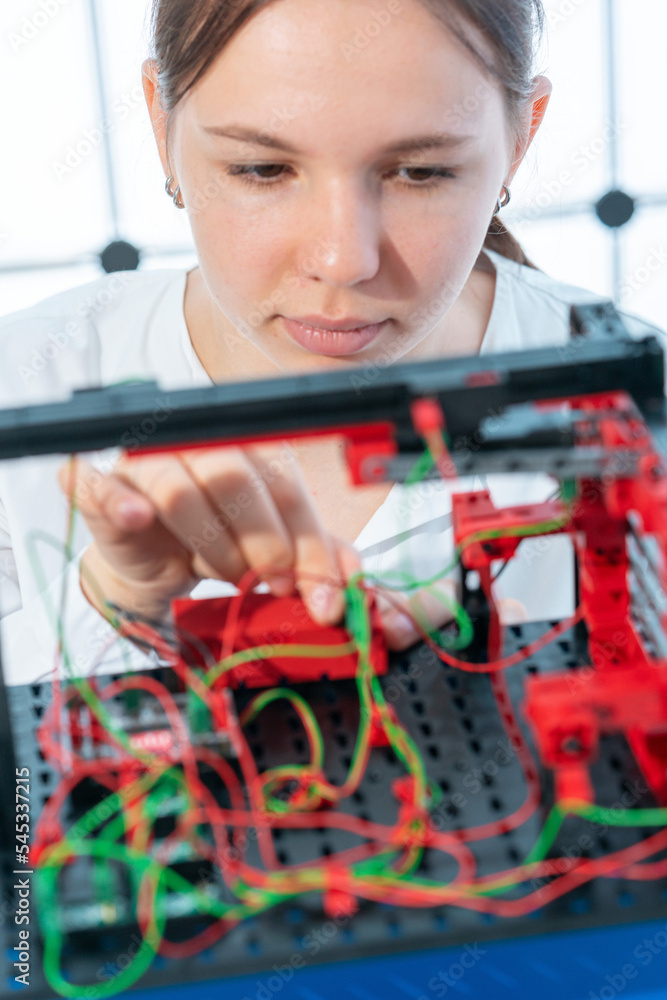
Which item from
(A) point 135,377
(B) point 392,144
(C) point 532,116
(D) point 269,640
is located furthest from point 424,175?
(A) point 135,377

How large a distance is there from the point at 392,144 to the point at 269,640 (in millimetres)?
312

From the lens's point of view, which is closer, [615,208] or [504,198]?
[504,198]

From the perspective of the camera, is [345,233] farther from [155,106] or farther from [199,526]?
[155,106]

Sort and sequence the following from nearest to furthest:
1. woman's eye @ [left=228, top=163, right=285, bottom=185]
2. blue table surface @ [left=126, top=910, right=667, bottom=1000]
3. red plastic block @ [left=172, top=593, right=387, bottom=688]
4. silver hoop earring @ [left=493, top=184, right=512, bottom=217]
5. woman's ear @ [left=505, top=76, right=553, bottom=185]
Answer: blue table surface @ [left=126, top=910, right=667, bottom=1000] → red plastic block @ [left=172, top=593, right=387, bottom=688] → woman's eye @ [left=228, top=163, right=285, bottom=185] → woman's ear @ [left=505, top=76, right=553, bottom=185] → silver hoop earring @ [left=493, top=184, right=512, bottom=217]

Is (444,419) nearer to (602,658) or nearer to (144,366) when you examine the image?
(602,658)

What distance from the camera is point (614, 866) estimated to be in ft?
1.71

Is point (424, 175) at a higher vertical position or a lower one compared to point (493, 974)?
higher

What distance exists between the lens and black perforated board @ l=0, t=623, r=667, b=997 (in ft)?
1.62

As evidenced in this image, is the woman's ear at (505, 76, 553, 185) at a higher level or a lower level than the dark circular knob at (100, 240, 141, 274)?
lower

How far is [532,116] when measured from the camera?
2.98 feet

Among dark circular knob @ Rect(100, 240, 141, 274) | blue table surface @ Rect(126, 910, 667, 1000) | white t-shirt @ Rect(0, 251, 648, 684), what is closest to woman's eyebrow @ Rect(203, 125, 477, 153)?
white t-shirt @ Rect(0, 251, 648, 684)

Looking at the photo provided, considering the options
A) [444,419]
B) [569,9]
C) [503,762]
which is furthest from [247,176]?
[569,9]

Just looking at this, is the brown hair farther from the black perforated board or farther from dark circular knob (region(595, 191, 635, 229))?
dark circular knob (region(595, 191, 635, 229))

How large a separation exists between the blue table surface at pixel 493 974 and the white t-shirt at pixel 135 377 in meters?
0.52
